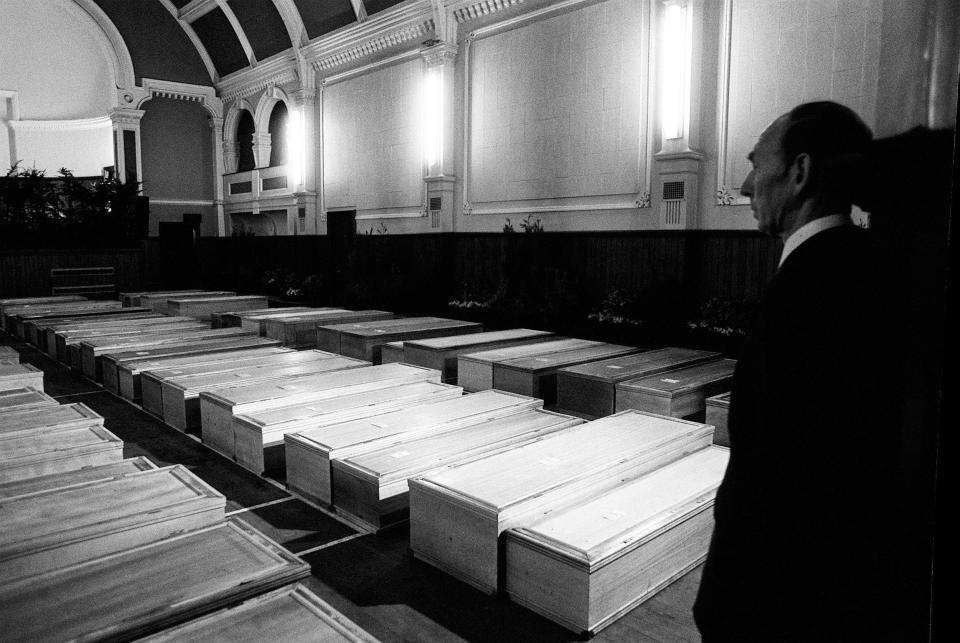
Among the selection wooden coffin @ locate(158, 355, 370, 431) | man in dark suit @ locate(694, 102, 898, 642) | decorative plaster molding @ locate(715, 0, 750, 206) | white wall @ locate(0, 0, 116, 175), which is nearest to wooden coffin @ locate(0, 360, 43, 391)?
wooden coffin @ locate(158, 355, 370, 431)

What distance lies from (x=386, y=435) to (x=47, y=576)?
6.00ft

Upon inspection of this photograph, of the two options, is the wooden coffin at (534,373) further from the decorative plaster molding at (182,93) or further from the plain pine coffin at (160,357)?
the decorative plaster molding at (182,93)

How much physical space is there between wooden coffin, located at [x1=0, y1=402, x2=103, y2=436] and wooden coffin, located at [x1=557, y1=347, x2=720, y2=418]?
291 cm

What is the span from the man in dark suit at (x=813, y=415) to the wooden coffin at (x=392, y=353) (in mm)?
5435

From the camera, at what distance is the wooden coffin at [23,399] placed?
4070 mm

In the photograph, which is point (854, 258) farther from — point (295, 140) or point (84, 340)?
point (295, 140)

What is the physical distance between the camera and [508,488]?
8.89 feet

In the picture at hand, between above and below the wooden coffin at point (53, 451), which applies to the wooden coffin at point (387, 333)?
above

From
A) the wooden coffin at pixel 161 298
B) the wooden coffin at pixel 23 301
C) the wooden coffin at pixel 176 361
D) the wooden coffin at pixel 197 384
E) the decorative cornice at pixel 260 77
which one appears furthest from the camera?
the decorative cornice at pixel 260 77

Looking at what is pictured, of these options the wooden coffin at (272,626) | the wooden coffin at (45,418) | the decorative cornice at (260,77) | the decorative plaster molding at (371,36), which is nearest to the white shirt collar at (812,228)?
the wooden coffin at (272,626)

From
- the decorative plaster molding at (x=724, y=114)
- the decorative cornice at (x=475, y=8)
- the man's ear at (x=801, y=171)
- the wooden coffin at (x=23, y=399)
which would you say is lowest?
the wooden coffin at (x=23, y=399)

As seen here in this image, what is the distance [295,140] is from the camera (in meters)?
13.8

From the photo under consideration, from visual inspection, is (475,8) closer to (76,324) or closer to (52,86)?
(76,324)

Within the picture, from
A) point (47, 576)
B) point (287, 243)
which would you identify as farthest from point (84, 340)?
point (287, 243)
